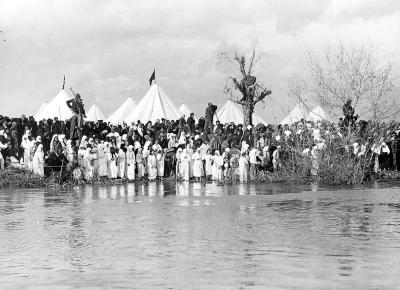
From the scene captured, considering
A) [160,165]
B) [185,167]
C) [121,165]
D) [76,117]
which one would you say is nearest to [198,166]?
[185,167]

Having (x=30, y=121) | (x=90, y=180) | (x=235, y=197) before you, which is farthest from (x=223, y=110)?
(x=235, y=197)

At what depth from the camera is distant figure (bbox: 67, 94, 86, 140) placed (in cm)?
3566

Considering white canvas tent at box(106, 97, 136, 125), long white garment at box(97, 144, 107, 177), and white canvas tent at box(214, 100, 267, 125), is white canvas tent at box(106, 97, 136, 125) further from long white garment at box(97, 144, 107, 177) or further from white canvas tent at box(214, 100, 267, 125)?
long white garment at box(97, 144, 107, 177)

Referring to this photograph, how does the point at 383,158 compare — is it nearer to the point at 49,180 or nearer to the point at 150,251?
the point at 49,180

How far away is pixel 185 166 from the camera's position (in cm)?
3378

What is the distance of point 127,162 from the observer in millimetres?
33344

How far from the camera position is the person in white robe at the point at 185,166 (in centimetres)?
3350

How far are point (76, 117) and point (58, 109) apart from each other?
9.75 m

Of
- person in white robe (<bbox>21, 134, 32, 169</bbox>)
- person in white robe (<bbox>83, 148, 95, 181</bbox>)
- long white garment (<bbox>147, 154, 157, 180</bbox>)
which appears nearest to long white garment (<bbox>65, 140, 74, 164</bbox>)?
person in white robe (<bbox>83, 148, 95, 181</bbox>)

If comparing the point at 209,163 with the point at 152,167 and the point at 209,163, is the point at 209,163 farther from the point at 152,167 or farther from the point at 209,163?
the point at 152,167

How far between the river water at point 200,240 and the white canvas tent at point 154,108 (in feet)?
62.9

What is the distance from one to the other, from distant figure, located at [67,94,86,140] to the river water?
8.19m

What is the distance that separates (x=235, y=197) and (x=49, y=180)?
7.90 meters

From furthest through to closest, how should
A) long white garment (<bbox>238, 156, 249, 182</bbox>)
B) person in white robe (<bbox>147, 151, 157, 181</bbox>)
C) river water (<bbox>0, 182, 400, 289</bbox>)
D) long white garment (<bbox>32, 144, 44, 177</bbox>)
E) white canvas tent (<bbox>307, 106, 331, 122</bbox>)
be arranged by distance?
person in white robe (<bbox>147, 151, 157, 181</bbox>), long white garment (<bbox>238, 156, 249, 182</bbox>), white canvas tent (<bbox>307, 106, 331, 122</bbox>), long white garment (<bbox>32, 144, 44, 177</bbox>), river water (<bbox>0, 182, 400, 289</bbox>)
